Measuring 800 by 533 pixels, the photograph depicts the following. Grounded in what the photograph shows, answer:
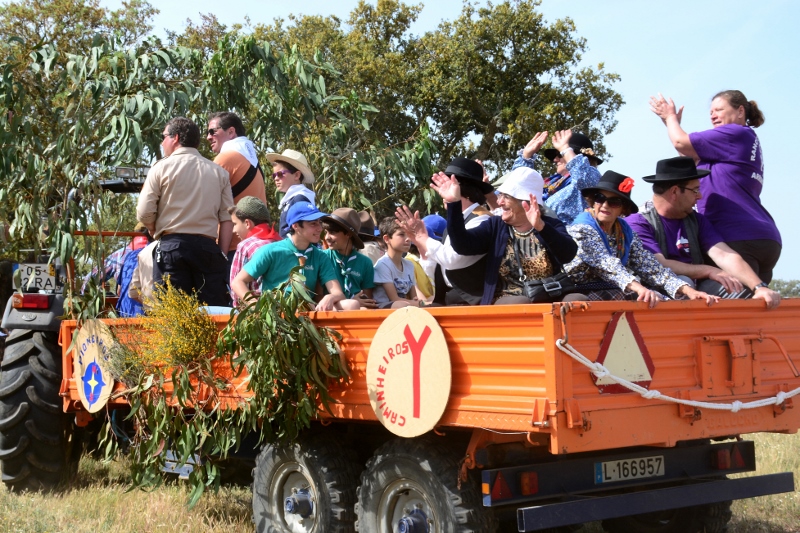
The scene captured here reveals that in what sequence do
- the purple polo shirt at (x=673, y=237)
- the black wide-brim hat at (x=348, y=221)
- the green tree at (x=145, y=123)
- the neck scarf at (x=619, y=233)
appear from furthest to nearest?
1. the green tree at (x=145, y=123)
2. the black wide-brim hat at (x=348, y=221)
3. the purple polo shirt at (x=673, y=237)
4. the neck scarf at (x=619, y=233)

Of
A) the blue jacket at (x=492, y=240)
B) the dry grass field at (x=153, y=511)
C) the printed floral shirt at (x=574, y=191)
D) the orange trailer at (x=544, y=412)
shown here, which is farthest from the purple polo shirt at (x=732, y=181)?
the dry grass field at (x=153, y=511)

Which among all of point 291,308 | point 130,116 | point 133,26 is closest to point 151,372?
point 291,308

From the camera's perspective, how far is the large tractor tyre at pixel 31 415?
23.4 ft

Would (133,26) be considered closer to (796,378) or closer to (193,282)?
(193,282)

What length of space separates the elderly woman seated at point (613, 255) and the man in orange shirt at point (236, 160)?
9.81 ft

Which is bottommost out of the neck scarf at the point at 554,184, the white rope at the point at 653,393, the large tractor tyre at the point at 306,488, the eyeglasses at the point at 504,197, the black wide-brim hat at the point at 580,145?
the large tractor tyre at the point at 306,488

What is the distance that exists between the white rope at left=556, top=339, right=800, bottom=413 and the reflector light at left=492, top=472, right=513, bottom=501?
0.68m

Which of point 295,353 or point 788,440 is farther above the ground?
point 295,353

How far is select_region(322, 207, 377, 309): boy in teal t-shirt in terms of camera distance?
21.1 feet

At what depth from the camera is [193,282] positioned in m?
6.56

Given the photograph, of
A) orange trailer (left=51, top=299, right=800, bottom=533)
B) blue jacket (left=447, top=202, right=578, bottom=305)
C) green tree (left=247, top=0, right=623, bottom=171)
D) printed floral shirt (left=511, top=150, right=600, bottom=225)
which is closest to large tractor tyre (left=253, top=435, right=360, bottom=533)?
orange trailer (left=51, top=299, right=800, bottom=533)

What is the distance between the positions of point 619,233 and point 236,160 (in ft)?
10.9

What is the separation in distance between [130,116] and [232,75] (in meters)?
1.98

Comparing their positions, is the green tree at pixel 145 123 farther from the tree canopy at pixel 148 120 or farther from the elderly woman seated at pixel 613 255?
the elderly woman seated at pixel 613 255
